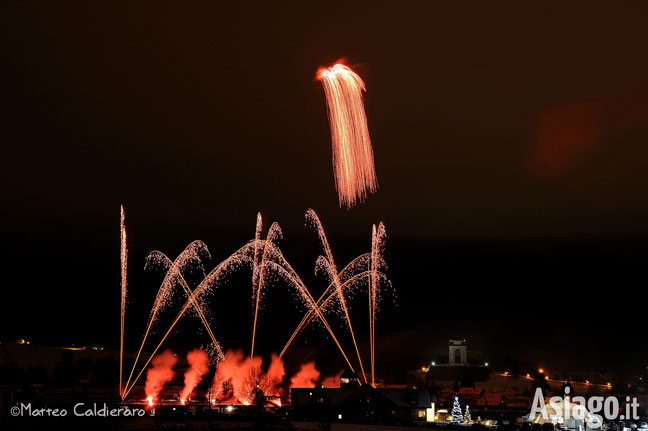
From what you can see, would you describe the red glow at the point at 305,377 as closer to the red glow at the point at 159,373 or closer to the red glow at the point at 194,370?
the red glow at the point at 194,370

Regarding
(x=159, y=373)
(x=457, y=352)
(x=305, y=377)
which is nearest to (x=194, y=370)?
(x=159, y=373)

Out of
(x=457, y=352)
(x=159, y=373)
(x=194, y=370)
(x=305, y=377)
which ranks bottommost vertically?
(x=305, y=377)

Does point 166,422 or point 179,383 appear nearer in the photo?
point 166,422

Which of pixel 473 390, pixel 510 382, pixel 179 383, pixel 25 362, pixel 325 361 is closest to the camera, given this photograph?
pixel 179 383

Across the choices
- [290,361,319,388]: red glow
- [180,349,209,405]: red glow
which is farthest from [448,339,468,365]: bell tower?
[180,349,209,405]: red glow

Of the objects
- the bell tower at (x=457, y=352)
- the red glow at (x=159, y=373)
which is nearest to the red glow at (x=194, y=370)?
the red glow at (x=159, y=373)

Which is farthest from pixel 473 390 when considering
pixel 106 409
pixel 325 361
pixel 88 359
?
pixel 106 409

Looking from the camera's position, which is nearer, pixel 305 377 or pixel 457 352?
pixel 305 377

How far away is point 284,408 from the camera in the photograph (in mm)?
59281

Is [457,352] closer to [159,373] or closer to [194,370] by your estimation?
[194,370]

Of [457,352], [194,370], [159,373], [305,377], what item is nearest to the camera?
[159,373]

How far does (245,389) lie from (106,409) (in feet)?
108

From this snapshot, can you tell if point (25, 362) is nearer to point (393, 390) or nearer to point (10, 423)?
point (393, 390)

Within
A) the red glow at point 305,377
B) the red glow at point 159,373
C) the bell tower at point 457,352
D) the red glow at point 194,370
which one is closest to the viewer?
the red glow at point 159,373
